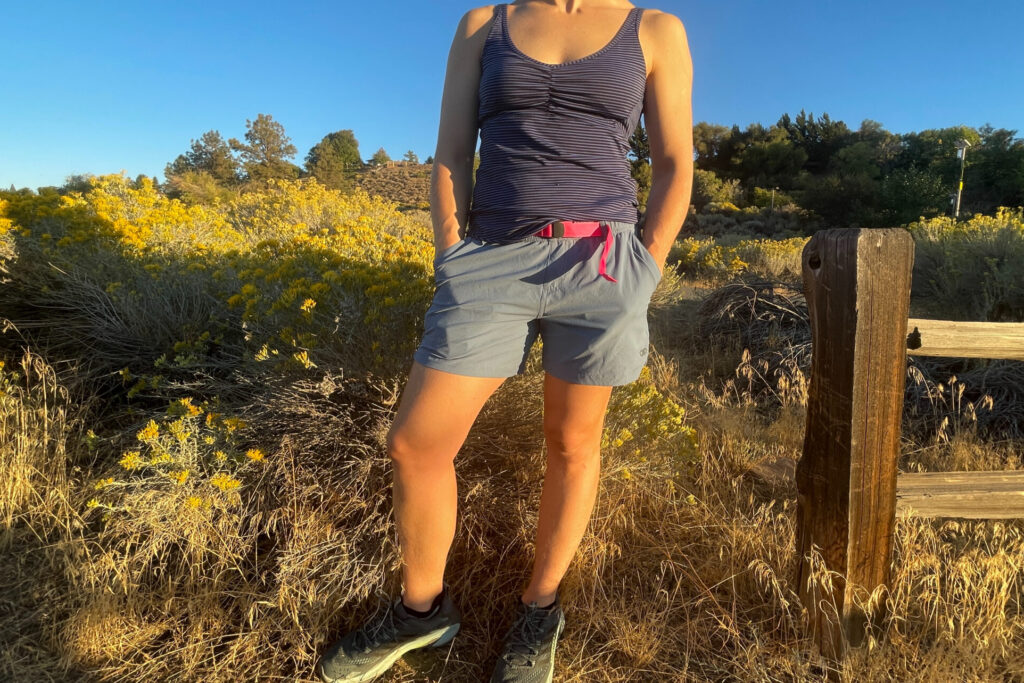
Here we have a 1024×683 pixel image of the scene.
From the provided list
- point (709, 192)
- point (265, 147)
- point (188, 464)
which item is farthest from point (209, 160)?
point (188, 464)

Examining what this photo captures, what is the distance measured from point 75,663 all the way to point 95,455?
0.98 meters

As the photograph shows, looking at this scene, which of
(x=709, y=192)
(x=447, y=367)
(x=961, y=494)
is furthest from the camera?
(x=709, y=192)

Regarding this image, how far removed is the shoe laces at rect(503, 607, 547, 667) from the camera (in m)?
1.54

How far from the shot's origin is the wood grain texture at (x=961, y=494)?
1.65 m

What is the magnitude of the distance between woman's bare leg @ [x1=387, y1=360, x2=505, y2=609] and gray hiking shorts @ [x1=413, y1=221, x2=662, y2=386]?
0.18ft

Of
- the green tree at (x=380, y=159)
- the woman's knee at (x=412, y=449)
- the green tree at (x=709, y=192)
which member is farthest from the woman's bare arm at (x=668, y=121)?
the green tree at (x=380, y=159)

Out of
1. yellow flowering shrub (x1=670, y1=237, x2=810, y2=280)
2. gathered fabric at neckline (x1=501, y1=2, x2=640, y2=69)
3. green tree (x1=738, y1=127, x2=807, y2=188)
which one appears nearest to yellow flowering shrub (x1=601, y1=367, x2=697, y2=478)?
gathered fabric at neckline (x1=501, y1=2, x2=640, y2=69)

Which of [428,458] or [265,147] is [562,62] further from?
[265,147]

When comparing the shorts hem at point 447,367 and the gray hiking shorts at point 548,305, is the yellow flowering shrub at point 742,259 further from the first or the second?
the shorts hem at point 447,367

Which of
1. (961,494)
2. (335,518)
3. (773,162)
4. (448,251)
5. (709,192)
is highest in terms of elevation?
A: (773,162)

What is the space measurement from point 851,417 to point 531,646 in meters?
1.06

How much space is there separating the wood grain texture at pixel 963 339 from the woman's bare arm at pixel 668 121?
0.73m

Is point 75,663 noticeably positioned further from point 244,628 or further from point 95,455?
point 95,455

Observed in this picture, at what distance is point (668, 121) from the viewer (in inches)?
55.5
